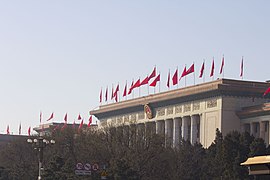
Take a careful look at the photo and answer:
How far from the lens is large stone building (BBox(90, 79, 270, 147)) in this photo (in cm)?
8838

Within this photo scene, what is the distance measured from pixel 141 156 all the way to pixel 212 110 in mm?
30085

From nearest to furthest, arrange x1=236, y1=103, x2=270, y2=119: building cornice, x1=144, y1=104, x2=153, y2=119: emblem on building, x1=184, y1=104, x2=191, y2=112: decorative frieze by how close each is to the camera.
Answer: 1. x1=236, y1=103, x2=270, y2=119: building cornice
2. x1=184, y1=104, x2=191, y2=112: decorative frieze
3. x1=144, y1=104, x2=153, y2=119: emblem on building

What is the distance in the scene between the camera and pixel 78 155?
222 feet

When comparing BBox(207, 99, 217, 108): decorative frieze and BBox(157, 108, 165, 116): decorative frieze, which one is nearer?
BBox(207, 99, 217, 108): decorative frieze

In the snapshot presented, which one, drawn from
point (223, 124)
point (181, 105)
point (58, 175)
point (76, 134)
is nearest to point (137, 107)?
point (181, 105)

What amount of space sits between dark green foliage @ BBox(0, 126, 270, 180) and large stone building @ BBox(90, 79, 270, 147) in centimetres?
1346

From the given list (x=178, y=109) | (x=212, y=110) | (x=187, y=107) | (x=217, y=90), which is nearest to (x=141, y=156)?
(x=217, y=90)

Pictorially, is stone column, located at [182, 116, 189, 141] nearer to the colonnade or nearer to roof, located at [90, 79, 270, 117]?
the colonnade

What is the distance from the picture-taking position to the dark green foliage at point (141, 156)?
187 ft

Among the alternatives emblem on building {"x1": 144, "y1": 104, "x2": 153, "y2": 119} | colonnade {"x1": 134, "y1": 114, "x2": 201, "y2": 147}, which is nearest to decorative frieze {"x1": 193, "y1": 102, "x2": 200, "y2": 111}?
colonnade {"x1": 134, "y1": 114, "x2": 201, "y2": 147}

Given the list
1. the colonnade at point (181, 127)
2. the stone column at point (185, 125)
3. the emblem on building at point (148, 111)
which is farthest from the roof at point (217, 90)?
the emblem on building at point (148, 111)

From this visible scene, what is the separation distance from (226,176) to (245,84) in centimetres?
3388

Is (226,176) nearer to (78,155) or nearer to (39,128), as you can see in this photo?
(78,155)

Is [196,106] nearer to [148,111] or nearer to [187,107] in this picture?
[187,107]
